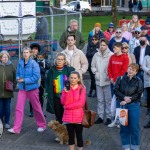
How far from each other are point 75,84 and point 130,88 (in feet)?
3.21

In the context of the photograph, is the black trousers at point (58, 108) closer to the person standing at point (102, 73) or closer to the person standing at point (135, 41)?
the person standing at point (102, 73)

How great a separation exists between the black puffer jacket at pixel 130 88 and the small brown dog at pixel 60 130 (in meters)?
1.32

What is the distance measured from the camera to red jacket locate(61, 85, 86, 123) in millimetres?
8805

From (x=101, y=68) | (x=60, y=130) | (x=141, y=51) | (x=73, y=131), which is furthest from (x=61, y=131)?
(x=141, y=51)

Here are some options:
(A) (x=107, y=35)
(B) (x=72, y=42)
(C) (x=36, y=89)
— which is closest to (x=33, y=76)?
(C) (x=36, y=89)

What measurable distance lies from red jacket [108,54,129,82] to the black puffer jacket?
5.61 feet

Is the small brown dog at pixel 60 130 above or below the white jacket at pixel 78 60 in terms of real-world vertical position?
below

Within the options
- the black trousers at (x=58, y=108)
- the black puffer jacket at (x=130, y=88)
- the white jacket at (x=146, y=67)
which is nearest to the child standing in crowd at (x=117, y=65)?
the white jacket at (x=146, y=67)

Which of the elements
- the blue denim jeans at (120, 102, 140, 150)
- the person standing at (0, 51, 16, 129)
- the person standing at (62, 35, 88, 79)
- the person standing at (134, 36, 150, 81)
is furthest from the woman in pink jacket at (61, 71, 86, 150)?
the person standing at (134, 36, 150, 81)

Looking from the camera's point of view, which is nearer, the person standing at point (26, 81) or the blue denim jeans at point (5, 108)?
the person standing at point (26, 81)

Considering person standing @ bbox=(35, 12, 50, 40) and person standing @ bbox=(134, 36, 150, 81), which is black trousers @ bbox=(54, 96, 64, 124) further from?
person standing @ bbox=(35, 12, 50, 40)

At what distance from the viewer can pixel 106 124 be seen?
1138 cm

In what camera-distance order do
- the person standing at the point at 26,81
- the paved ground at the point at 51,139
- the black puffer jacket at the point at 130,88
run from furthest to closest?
the person standing at the point at 26,81 → the paved ground at the point at 51,139 → the black puffer jacket at the point at 130,88

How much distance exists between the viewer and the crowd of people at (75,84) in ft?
29.3
